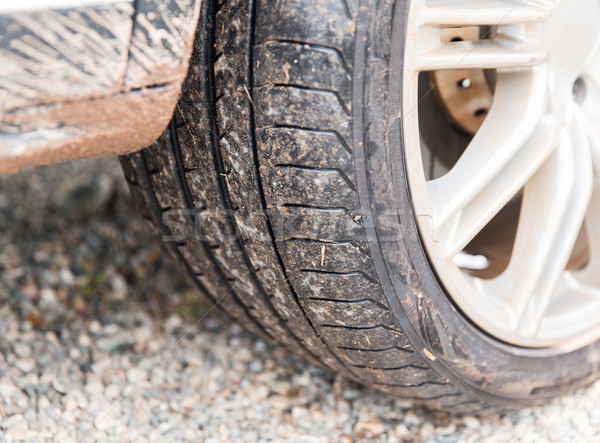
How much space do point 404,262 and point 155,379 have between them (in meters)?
0.72

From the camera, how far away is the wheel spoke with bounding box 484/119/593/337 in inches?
A: 48.8

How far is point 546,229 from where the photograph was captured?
1.25 meters

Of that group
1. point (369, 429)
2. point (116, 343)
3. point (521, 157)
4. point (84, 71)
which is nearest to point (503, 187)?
point (521, 157)

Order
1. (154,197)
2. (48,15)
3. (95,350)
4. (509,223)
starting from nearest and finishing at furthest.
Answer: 1. (48,15)
2. (154,197)
3. (95,350)
4. (509,223)

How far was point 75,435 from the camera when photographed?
4.03 ft

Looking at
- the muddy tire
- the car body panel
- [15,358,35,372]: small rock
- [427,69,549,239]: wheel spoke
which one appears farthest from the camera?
[15,358,35,372]: small rock

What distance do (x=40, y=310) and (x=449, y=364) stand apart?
1.07 m

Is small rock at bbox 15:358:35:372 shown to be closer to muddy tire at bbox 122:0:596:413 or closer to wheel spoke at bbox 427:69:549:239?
muddy tire at bbox 122:0:596:413

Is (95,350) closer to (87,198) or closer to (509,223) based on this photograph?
(87,198)

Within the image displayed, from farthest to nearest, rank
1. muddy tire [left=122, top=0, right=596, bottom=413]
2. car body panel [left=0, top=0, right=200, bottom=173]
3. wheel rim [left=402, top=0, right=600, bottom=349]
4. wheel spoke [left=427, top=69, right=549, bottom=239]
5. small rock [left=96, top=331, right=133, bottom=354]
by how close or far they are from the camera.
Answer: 1. small rock [left=96, top=331, right=133, bottom=354]
2. wheel spoke [left=427, top=69, right=549, bottom=239]
3. wheel rim [left=402, top=0, right=600, bottom=349]
4. muddy tire [left=122, top=0, right=596, bottom=413]
5. car body panel [left=0, top=0, right=200, bottom=173]

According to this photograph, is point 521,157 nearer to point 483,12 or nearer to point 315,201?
point 483,12

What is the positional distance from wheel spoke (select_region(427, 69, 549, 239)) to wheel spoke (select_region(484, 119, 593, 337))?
0.27 feet

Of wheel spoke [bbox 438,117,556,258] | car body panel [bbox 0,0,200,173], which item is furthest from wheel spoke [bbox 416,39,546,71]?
car body panel [bbox 0,0,200,173]

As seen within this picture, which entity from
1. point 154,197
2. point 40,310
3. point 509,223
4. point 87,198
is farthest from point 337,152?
point 87,198
